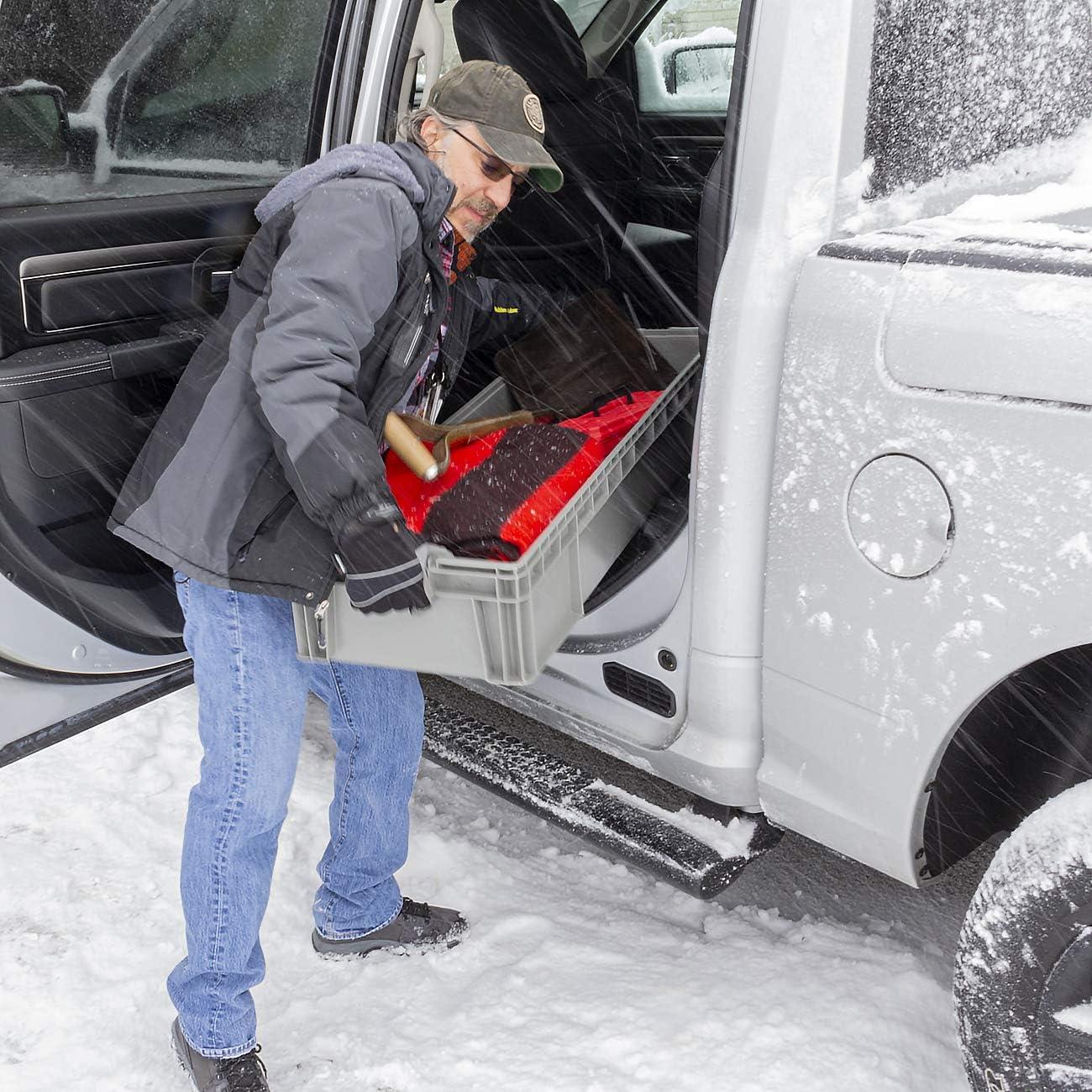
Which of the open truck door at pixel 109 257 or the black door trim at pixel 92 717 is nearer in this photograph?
the open truck door at pixel 109 257

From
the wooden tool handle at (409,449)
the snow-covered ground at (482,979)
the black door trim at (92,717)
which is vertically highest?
the wooden tool handle at (409,449)

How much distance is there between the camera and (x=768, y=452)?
180cm

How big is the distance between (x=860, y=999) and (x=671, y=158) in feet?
9.68

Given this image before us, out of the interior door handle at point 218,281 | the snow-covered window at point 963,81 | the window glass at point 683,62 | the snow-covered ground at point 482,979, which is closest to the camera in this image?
the snow-covered window at point 963,81

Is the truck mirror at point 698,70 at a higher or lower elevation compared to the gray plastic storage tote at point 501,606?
higher

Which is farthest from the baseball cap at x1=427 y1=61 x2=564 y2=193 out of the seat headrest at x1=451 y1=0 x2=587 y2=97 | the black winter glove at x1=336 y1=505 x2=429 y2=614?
the seat headrest at x1=451 y1=0 x2=587 y2=97

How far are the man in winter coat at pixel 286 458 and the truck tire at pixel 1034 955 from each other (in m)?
0.95

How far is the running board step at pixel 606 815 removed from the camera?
2.11 m

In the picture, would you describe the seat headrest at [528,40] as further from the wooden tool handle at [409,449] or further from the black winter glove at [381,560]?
the black winter glove at [381,560]

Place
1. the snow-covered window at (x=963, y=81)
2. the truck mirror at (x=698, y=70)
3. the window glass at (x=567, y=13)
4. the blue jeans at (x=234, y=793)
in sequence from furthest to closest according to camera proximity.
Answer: the truck mirror at (x=698, y=70)
the window glass at (x=567, y=13)
the blue jeans at (x=234, y=793)
the snow-covered window at (x=963, y=81)

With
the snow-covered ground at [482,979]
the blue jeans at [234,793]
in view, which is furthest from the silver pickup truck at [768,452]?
the snow-covered ground at [482,979]

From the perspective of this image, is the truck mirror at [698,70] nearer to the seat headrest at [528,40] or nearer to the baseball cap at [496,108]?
the seat headrest at [528,40]

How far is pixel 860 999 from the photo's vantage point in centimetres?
217

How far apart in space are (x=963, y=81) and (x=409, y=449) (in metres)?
1.04
